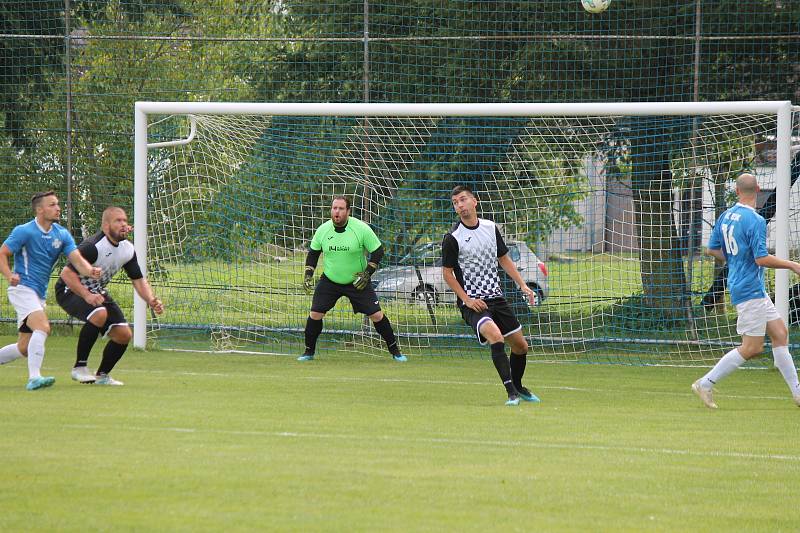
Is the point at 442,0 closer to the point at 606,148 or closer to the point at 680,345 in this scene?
the point at 606,148

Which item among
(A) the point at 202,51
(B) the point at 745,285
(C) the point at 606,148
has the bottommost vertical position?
(B) the point at 745,285

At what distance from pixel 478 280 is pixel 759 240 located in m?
2.48

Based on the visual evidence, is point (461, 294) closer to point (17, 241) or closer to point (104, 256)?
point (104, 256)

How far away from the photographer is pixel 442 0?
16.9 m

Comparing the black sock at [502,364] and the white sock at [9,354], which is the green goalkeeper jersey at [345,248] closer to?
the white sock at [9,354]

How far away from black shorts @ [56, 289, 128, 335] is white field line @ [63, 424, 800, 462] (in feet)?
9.27

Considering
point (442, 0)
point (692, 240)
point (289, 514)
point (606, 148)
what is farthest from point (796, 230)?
point (289, 514)

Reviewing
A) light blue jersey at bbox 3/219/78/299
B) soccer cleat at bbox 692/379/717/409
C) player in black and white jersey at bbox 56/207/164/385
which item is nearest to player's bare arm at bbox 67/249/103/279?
light blue jersey at bbox 3/219/78/299

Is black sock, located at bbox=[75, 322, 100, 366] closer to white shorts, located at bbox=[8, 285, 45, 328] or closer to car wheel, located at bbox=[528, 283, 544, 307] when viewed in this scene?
white shorts, located at bbox=[8, 285, 45, 328]

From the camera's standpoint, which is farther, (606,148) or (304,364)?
(606,148)

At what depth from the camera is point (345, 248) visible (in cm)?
1459

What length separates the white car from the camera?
15.8m

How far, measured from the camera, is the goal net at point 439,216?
49.1 feet

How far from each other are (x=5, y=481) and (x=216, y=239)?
31.9ft
